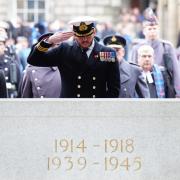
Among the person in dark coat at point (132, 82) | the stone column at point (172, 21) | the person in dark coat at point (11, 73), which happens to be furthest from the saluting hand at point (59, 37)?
the stone column at point (172, 21)

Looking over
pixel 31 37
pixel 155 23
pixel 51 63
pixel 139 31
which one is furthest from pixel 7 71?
pixel 139 31

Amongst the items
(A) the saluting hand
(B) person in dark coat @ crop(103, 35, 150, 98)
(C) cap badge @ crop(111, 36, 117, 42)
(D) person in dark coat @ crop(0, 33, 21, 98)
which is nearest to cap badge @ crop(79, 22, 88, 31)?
(A) the saluting hand

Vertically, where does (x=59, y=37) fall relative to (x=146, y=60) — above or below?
above

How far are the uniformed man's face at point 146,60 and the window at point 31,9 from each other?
34110 mm

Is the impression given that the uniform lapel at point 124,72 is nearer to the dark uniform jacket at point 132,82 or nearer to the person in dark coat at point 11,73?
the dark uniform jacket at point 132,82

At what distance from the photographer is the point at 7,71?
1783 centimetres

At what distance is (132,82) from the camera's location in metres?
15.2

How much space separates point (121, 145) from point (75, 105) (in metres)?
→ 0.60

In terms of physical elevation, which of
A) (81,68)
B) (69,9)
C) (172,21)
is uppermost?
(81,68)

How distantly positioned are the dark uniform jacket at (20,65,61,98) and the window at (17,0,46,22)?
35.0 m

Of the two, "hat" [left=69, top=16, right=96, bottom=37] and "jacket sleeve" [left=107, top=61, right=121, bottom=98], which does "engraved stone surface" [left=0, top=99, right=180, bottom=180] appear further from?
"hat" [left=69, top=16, right=96, bottom=37]

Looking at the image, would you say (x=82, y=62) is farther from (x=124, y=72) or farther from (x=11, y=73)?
(x=11, y=73)

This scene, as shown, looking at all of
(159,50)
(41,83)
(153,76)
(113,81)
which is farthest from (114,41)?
(113,81)

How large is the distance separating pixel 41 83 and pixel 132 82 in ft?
3.43
